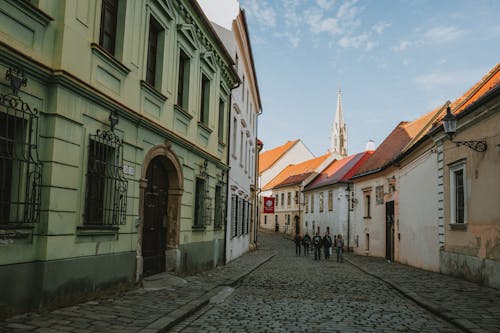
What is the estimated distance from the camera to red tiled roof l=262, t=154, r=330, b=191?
2229 inches

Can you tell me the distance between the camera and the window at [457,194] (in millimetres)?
15734

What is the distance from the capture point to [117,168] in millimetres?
9852

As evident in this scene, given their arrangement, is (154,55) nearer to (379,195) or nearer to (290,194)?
(379,195)

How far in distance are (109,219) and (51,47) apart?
347 cm

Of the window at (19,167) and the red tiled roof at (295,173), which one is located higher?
the red tiled roof at (295,173)

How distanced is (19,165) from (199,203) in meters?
9.04

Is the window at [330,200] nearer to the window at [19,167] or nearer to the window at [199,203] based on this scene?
the window at [199,203]

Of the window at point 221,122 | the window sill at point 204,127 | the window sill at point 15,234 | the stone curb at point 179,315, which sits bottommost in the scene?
the stone curb at point 179,315

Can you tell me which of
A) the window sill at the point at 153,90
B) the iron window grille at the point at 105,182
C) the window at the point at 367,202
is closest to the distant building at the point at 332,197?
the window at the point at 367,202

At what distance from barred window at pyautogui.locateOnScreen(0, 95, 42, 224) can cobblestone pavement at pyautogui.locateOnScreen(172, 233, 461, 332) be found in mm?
2841

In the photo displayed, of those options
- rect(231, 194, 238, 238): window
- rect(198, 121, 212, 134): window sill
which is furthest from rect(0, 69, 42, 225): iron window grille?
rect(231, 194, 238, 238): window

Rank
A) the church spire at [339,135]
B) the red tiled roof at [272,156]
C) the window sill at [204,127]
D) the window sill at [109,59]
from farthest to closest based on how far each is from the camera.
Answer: the church spire at [339,135] → the red tiled roof at [272,156] → the window sill at [204,127] → the window sill at [109,59]

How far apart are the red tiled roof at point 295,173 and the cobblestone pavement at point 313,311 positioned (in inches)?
1678

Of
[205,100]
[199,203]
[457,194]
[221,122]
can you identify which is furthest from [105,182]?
[457,194]
